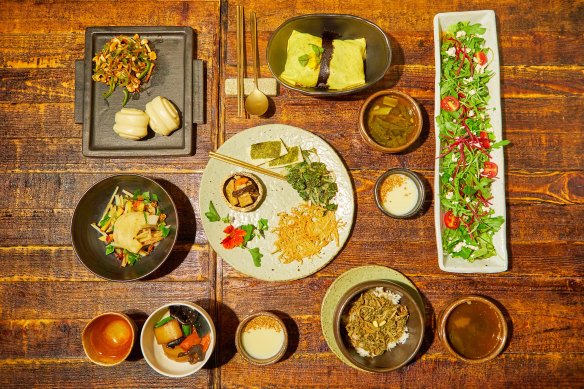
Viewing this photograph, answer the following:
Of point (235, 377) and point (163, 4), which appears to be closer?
point (235, 377)

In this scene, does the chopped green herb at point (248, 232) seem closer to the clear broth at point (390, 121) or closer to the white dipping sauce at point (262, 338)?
the white dipping sauce at point (262, 338)

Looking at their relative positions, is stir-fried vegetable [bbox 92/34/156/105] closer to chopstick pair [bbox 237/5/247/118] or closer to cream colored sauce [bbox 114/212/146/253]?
chopstick pair [bbox 237/5/247/118]

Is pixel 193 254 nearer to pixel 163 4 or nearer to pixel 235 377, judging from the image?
pixel 235 377

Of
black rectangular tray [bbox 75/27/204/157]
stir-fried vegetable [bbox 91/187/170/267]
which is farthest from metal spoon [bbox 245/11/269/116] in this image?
stir-fried vegetable [bbox 91/187/170/267]

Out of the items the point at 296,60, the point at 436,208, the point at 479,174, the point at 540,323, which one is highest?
the point at 296,60

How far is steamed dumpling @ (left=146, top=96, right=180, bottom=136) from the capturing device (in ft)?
7.66

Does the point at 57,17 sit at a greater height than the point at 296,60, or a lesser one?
greater

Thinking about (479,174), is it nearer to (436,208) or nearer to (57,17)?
(436,208)

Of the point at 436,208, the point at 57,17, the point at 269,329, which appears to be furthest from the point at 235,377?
the point at 57,17

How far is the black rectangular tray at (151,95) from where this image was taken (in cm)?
243

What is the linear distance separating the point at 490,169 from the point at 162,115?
215 centimetres

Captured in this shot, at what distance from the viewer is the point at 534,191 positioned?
2584 mm

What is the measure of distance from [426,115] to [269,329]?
180cm

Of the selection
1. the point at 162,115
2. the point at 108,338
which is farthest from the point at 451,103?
the point at 108,338
